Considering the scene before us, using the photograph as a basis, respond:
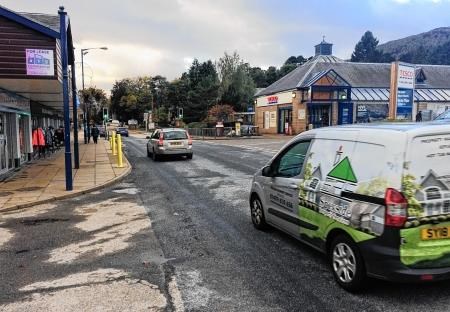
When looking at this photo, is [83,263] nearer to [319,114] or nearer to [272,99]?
[319,114]

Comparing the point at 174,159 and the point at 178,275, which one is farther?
the point at 174,159

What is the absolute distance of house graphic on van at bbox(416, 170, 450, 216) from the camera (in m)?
4.01

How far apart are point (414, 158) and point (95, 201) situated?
7.97m

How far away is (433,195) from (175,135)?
16.8 meters

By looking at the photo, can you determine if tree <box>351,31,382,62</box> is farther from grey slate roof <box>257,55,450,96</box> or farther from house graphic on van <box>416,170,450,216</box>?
house graphic on van <box>416,170,450,216</box>

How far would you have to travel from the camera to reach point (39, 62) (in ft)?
37.9

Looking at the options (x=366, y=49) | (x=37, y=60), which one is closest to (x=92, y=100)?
(x=37, y=60)

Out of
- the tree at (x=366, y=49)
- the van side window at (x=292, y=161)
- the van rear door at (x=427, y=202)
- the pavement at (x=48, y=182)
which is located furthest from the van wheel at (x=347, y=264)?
the tree at (x=366, y=49)

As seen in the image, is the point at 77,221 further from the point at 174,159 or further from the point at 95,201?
the point at 174,159

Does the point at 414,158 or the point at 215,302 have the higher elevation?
the point at 414,158

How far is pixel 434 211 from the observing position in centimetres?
404

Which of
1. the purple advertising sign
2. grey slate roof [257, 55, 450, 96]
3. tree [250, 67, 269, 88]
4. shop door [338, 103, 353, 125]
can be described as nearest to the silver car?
the purple advertising sign

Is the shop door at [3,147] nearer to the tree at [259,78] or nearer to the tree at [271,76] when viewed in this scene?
the tree at [271,76]

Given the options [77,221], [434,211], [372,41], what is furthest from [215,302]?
[372,41]
